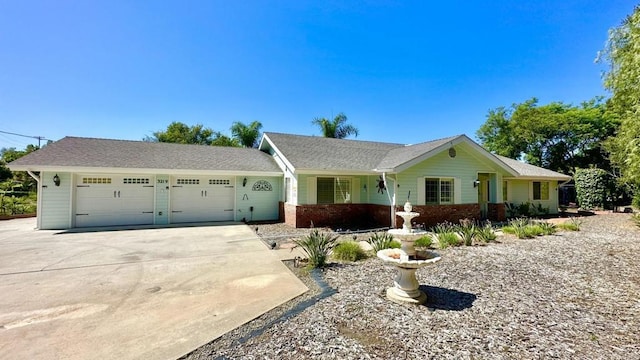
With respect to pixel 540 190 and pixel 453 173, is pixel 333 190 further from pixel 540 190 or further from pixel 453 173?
pixel 540 190

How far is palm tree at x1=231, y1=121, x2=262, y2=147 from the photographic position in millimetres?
25547

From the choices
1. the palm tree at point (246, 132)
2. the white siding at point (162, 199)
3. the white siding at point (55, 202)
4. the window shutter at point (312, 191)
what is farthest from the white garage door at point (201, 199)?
the palm tree at point (246, 132)

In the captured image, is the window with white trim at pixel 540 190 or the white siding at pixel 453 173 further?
the window with white trim at pixel 540 190

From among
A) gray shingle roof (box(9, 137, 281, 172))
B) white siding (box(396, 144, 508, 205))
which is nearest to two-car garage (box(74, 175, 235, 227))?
gray shingle roof (box(9, 137, 281, 172))

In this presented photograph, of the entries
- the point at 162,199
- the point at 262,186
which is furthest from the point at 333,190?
the point at 162,199

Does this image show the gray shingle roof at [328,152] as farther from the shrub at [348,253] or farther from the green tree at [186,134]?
the green tree at [186,134]

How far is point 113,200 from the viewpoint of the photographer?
1253cm

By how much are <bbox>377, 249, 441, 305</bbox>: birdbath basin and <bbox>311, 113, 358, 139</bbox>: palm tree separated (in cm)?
2074

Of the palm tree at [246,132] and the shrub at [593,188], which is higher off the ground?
the palm tree at [246,132]

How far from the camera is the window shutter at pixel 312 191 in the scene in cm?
1270

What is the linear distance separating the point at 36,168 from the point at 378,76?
56.4 ft

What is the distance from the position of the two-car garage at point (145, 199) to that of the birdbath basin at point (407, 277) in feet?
36.6

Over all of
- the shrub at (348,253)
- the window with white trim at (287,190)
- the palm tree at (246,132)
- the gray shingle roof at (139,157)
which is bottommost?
the shrub at (348,253)

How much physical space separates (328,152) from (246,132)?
13.5 m
